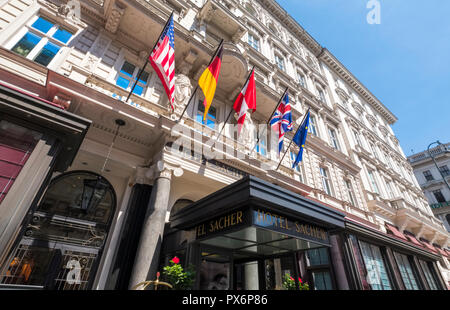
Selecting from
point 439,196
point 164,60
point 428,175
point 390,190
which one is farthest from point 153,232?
point 428,175

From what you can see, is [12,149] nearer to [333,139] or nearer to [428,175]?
[333,139]

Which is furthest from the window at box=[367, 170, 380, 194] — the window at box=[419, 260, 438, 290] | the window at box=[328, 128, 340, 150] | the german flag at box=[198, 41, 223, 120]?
the german flag at box=[198, 41, 223, 120]

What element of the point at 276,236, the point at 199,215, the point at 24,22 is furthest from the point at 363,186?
the point at 24,22

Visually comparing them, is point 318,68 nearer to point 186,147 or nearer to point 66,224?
point 186,147

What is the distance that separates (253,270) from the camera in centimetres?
754

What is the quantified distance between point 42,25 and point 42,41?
80cm

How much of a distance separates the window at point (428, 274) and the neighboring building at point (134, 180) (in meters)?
0.98

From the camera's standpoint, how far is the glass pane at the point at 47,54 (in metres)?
6.92

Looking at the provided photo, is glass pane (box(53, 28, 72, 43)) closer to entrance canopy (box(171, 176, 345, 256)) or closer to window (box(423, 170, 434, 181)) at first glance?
entrance canopy (box(171, 176, 345, 256))

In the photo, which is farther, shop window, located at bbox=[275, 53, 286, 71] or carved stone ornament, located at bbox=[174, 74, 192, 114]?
shop window, located at bbox=[275, 53, 286, 71]

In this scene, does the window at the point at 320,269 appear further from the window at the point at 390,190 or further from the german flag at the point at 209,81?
the window at the point at 390,190

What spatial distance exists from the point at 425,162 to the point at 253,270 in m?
48.5

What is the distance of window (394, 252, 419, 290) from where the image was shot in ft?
36.4

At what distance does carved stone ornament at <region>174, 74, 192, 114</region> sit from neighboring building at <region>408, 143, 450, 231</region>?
4143 cm
